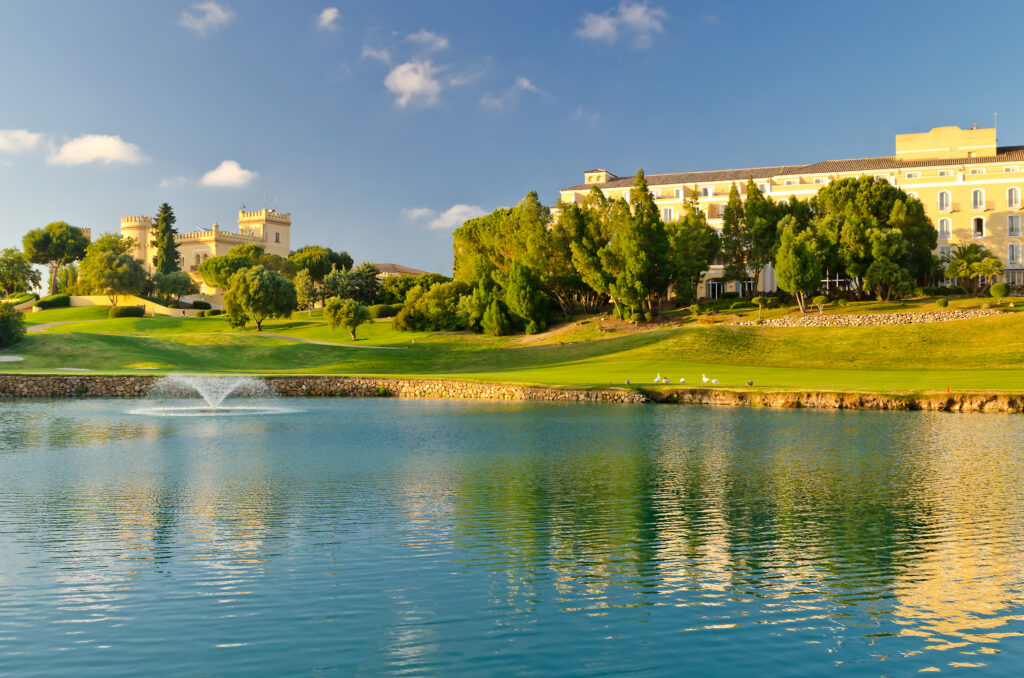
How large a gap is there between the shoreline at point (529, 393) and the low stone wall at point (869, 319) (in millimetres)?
29690

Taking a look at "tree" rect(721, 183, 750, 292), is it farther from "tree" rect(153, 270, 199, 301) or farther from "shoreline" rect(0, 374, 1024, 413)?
"tree" rect(153, 270, 199, 301)

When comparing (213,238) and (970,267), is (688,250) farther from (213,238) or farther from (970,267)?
(213,238)

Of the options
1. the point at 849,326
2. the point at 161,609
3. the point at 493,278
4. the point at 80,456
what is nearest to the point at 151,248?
the point at 493,278

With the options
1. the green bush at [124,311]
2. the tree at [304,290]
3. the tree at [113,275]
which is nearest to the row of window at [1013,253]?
the tree at [304,290]

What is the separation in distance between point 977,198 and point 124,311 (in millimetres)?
113011

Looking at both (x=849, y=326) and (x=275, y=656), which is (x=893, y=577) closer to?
(x=275, y=656)

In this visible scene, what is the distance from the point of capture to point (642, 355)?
201 ft

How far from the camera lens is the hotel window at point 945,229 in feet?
319

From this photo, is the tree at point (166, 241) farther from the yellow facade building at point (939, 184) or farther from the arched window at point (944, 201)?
the arched window at point (944, 201)

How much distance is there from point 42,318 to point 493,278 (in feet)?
214

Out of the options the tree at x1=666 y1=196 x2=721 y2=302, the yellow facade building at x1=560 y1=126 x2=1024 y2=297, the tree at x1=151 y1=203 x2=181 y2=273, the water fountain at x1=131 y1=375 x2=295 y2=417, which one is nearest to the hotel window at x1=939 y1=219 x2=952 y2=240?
the yellow facade building at x1=560 y1=126 x2=1024 y2=297

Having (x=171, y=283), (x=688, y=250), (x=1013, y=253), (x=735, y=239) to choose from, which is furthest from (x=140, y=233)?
(x=1013, y=253)

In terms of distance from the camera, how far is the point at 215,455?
2397 centimetres

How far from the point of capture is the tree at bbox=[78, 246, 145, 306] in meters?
118
